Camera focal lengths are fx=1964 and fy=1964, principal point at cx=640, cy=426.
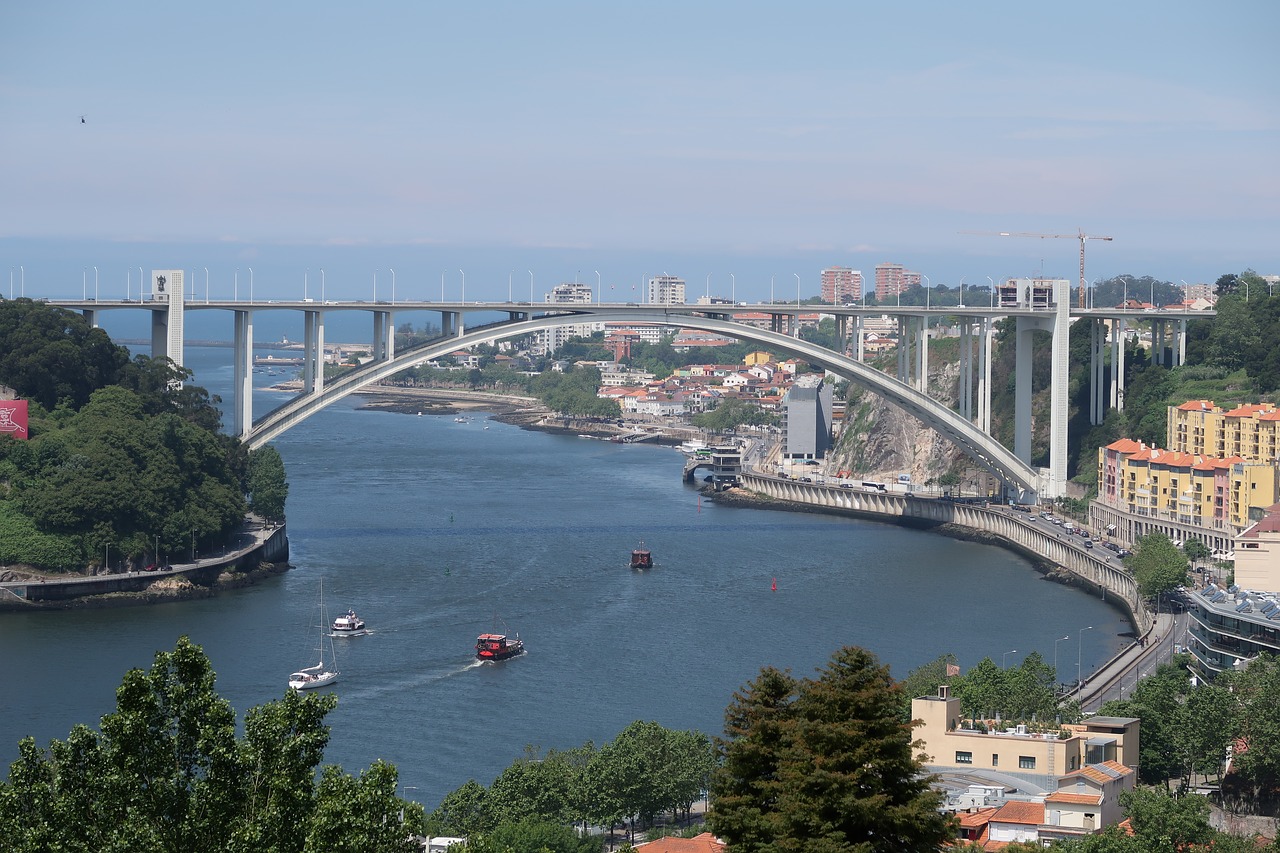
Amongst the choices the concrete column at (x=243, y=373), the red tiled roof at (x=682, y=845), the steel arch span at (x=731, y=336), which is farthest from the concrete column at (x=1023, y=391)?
the red tiled roof at (x=682, y=845)

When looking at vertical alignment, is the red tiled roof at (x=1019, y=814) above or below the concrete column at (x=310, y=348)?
below

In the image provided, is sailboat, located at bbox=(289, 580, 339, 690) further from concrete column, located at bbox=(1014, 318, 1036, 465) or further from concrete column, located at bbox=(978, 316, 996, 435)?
concrete column, located at bbox=(1014, 318, 1036, 465)

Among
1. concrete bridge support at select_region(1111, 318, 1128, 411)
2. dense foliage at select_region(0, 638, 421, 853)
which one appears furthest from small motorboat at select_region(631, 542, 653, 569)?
dense foliage at select_region(0, 638, 421, 853)

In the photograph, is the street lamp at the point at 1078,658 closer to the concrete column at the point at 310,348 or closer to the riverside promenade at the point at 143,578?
the riverside promenade at the point at 143,578

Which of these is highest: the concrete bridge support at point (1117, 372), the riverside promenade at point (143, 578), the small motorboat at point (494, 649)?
the concrete bridge support at point (1117, 372)

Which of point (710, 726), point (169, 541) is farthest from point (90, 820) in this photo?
point (169, 541)

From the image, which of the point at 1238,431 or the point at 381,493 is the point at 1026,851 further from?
the point at 381,493

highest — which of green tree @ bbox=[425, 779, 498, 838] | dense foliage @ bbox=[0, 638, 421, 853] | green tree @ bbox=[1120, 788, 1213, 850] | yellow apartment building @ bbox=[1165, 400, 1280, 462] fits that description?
yellow apartment building @ bbox=[1165, 400, 1280, 462]
